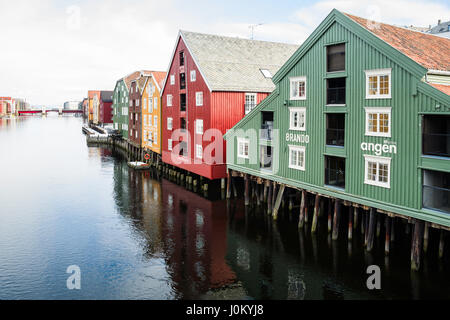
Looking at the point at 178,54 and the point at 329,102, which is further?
the point at 178,54

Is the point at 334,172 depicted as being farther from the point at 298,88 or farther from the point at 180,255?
the point at 180,255

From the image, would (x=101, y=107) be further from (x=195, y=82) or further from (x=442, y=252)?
(x=442, y=252)

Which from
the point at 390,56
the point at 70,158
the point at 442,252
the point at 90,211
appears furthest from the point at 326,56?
the point at 70,158

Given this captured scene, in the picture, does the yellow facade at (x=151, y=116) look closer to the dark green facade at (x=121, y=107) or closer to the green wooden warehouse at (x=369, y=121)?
the dark green facade at (x=121, y=107)

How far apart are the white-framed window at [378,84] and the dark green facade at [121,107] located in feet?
228

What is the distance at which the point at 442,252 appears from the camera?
856 inches

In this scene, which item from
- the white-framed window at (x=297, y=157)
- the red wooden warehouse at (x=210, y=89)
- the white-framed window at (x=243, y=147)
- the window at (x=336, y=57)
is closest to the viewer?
the window at (x=336, y=57)

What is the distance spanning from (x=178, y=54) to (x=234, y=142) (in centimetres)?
1595

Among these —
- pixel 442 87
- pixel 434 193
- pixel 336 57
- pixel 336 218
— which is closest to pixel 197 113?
pixel 336 57

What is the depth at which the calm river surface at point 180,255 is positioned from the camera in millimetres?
19125

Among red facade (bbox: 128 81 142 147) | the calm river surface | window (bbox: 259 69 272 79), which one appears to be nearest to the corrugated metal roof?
window (bbox: 259 69 272 79)

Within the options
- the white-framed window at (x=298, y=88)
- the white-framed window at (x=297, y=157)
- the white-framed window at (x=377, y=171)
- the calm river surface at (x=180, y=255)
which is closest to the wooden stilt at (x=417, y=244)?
the calm river surface at (x=180, y=255)

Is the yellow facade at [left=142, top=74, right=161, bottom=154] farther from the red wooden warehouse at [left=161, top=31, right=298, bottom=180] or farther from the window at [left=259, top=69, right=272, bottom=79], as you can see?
the window at [left=259, top=69, right=272, bottom=79]

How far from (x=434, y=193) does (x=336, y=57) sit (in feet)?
31.7
